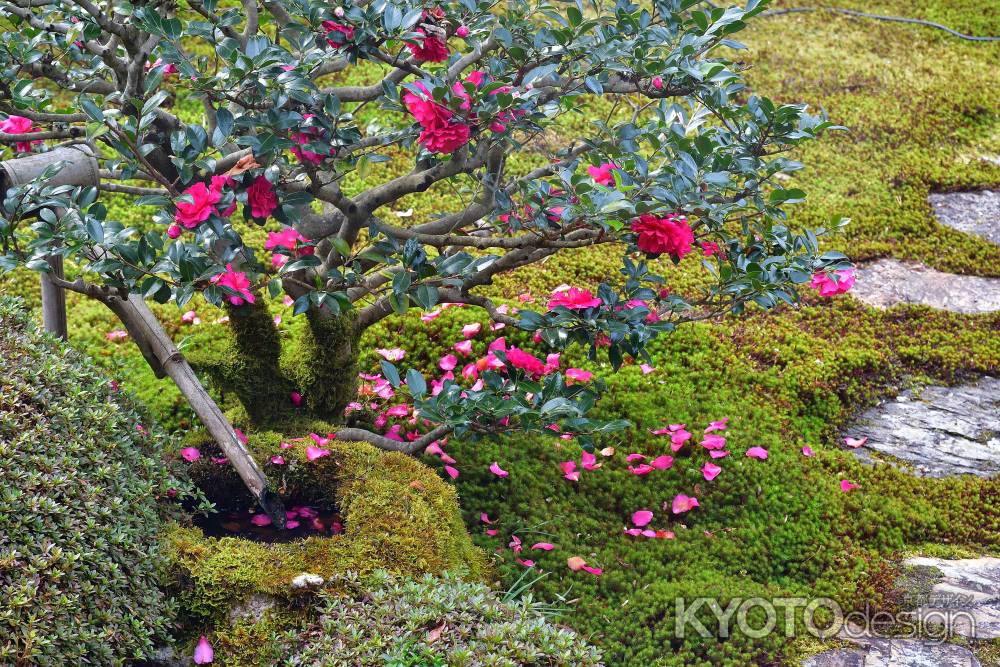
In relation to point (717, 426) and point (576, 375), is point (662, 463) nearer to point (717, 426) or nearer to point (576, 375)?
point (717, 426)

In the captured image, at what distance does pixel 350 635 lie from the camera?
2.30 meters

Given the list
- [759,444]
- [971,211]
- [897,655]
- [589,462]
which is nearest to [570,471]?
[589,462]

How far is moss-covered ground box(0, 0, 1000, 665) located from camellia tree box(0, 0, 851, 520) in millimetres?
650

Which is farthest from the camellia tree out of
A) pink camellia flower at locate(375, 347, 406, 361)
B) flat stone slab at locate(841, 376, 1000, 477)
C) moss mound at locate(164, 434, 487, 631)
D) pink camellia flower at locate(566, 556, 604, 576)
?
flat stone slab at locate(841, 376, 1000, 477)

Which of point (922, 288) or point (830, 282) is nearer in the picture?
point (830, 282)

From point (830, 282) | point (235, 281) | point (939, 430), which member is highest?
point (235, 281)

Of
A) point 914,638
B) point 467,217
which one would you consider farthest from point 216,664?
point 914,638

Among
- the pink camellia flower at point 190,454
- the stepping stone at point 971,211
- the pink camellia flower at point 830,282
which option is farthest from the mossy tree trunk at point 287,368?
the stepping stone at point 971,211

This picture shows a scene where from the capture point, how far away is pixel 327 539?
9.00 feet

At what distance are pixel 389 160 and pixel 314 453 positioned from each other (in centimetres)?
104

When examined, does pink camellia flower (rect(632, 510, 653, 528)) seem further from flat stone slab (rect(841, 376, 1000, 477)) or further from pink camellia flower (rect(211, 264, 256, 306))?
pink camellia flower (rect(211, 264, 256, 306))

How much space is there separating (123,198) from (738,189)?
3.77m

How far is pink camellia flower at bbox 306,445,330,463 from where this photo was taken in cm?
308

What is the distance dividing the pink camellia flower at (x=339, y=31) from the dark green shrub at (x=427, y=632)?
59.5 inches
